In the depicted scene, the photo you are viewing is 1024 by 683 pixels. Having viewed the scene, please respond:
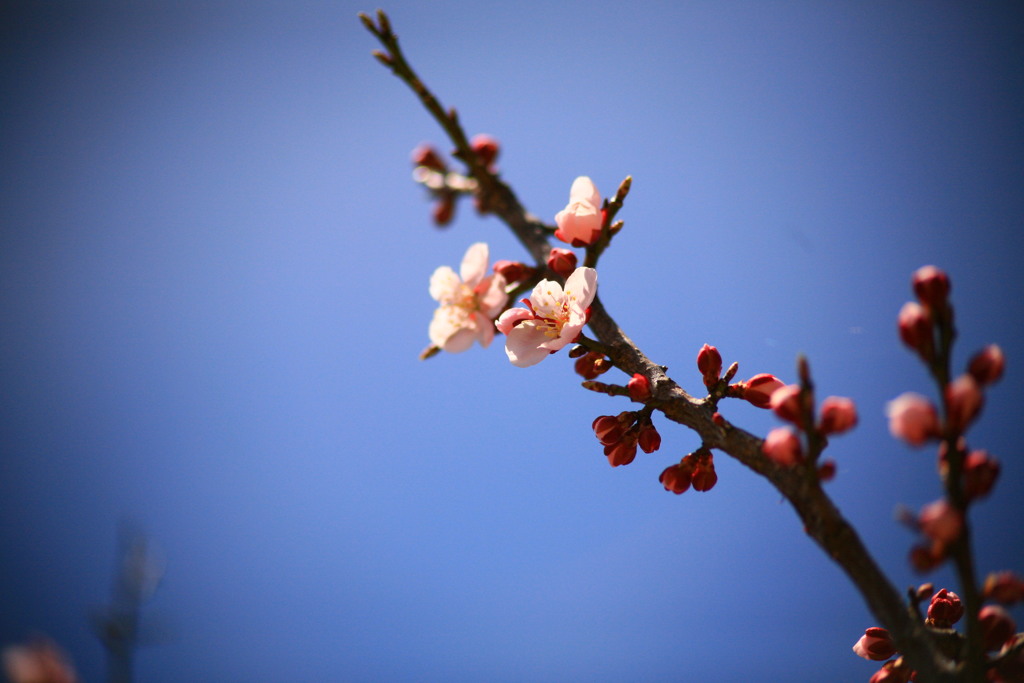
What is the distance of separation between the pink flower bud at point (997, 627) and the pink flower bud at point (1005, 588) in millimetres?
178

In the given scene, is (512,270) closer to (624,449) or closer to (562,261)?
(562,261)

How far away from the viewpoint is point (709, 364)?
3.26ft

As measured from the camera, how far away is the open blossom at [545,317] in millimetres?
1026

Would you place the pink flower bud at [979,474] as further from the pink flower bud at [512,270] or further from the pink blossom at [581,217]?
the pink flower bud at [512,270]

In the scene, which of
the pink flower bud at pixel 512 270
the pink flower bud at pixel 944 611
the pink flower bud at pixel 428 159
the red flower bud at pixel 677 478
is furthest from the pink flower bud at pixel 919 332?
the pink flower bud at pixel 428 159

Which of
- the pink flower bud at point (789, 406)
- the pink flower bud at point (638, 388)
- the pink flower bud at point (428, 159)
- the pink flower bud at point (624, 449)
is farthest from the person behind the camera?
the pink flower bud at point (428, 159)

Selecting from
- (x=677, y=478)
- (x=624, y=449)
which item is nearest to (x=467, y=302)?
(x=624, y=449)

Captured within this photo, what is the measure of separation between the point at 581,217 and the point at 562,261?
9 cm

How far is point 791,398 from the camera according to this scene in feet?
2.35

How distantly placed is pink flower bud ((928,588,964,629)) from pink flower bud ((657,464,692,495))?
0.46 metres

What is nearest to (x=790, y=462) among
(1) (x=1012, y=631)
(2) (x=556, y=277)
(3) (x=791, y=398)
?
(3) (x=791, y=398)

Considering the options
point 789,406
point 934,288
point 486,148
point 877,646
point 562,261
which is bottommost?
point 877,646

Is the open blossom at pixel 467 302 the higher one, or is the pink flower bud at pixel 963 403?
the open blossom at pixel 467 302

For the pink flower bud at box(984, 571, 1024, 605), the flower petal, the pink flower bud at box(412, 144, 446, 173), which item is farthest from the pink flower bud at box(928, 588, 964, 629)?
the pink flower bud at box(412, 144, 446, 173)
